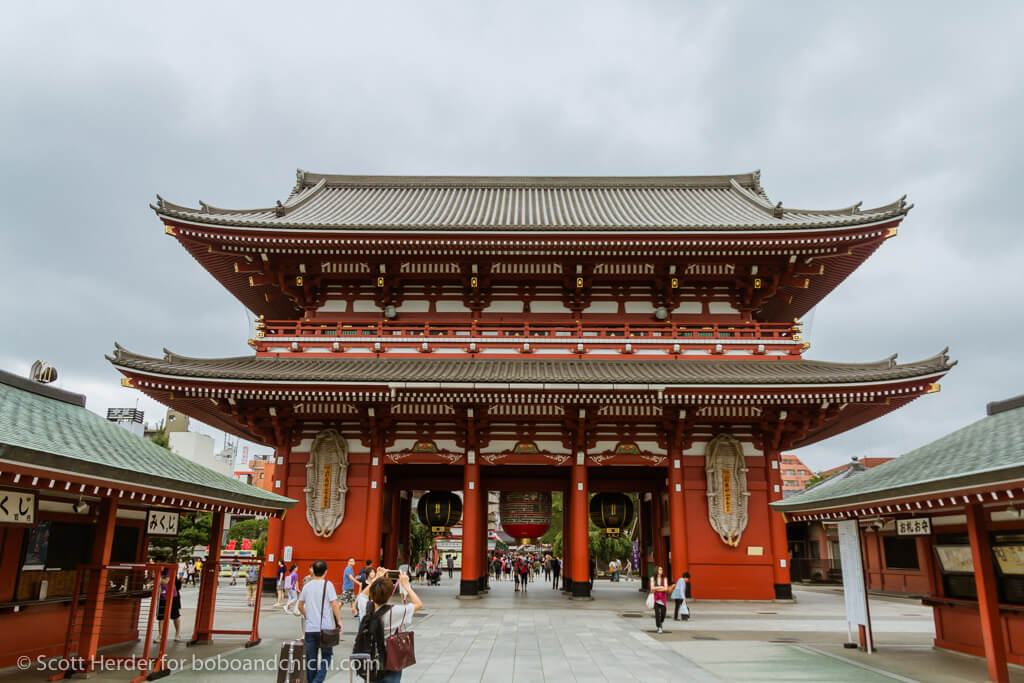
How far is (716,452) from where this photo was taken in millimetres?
20016

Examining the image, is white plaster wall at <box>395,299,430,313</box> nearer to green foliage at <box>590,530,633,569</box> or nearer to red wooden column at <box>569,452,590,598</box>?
red wooden column at <box>569,452,590,598</box>

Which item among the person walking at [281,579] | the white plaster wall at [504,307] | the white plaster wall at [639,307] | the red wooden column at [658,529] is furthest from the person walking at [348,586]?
the white plaster wall at [639,307]

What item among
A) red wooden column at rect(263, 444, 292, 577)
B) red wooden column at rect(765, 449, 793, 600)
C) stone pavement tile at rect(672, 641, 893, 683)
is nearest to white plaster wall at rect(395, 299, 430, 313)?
red wooden column at rect(263, 444, 292, 577)

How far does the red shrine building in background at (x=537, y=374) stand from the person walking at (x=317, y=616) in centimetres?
974

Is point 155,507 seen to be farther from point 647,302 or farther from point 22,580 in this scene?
point 647,302

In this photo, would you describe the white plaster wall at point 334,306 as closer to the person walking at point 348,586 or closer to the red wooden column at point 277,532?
the red wooden column at point 277,532

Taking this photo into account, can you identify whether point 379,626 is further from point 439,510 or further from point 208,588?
point 439,510

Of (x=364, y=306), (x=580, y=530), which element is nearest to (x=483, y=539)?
(x=580, y=530)

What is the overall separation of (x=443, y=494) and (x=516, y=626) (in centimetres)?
866

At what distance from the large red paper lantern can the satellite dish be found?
14.4 m

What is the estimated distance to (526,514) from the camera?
2194 cm

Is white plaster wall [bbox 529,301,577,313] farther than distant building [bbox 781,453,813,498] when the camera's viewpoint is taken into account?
No

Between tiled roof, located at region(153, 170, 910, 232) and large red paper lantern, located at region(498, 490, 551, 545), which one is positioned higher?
tiled roof, located at region(153, 170, 910, 232)

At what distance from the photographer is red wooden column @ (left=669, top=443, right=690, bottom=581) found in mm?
19516
